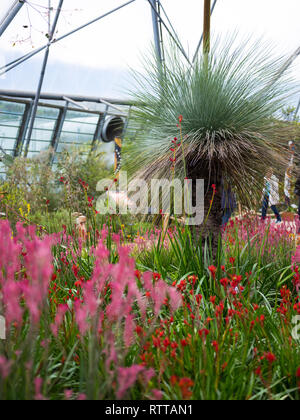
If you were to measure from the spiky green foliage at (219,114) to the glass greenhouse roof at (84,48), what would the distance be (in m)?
5.78

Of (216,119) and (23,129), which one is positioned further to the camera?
(23,129)

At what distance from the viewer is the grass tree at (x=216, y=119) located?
2.60m

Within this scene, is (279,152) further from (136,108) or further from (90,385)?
(90,385)

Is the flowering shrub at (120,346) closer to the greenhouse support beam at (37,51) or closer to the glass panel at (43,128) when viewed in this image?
the greenhouse support beam at (37,51)

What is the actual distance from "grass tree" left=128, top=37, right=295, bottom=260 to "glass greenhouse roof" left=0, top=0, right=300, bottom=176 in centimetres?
580

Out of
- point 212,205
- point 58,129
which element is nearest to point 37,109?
point 58,129

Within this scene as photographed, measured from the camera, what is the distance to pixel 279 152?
2.70 meters

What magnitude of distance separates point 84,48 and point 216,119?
350 inches

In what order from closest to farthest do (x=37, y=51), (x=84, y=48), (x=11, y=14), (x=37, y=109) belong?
(x=11, y=14) < (x=37, y=51) < (x=84, y=48) < (x=37, y=109)

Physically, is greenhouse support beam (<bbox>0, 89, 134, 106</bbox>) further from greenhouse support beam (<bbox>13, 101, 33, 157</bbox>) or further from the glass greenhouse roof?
greenhouse support beam (<bbox>13, 101, 33, 157</bbox>)

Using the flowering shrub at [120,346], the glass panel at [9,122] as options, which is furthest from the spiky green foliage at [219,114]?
the glass panel at [9,122]

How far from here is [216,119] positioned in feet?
8.72

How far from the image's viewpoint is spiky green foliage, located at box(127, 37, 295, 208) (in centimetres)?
259

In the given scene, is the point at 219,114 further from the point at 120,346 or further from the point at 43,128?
the point at 43,128
